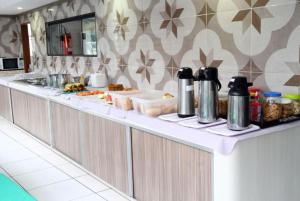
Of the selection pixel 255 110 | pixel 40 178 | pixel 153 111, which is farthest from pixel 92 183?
pixel 255 110

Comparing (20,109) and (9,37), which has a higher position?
(9,37)

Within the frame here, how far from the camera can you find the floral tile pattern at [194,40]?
224cm

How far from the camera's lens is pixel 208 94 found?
2119 millimetres

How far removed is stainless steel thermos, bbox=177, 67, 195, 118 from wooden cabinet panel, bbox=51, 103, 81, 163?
133 centimetres

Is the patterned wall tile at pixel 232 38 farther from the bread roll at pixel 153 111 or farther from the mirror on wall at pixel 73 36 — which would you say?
the mirror on wall at pixel 73 36

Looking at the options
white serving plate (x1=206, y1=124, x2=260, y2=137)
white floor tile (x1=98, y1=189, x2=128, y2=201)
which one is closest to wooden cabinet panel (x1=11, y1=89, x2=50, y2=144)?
white floor tile (x1=98, y1=189, x2=128, y2=201)

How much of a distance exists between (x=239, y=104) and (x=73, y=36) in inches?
132

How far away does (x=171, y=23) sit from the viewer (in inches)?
121

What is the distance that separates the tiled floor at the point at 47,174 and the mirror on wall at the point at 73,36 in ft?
4.52

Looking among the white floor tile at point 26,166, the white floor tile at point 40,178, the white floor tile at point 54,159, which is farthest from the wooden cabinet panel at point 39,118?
the white floor tile at point 40,178

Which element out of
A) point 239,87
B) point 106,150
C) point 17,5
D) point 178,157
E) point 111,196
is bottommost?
point 111,196

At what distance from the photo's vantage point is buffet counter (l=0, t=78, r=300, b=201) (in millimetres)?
1875

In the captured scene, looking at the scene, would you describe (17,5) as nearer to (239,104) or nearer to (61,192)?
(61,192)

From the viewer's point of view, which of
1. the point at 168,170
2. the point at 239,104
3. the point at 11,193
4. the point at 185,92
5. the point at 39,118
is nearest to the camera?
the point at 11,193
